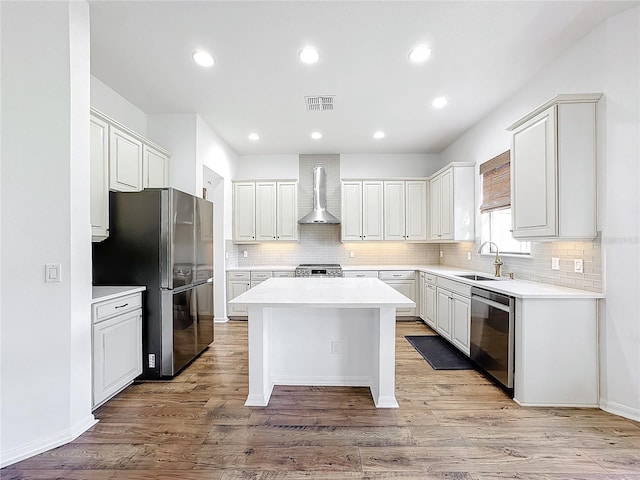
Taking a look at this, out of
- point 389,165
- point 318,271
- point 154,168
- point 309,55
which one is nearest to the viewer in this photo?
point 309,55

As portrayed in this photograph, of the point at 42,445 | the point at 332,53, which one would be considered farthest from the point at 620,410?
the point at 42,445

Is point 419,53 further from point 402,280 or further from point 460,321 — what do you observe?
point 402,280

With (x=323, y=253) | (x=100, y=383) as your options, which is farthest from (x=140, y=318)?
(x=323, y=253)

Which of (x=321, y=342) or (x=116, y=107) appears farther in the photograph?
(x=116, y=107)

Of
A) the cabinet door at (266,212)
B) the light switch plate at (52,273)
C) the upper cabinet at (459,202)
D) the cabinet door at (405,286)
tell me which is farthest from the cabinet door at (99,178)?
the upper cabinet at (459,202)

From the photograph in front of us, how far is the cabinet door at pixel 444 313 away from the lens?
155 inches

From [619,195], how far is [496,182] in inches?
63.0

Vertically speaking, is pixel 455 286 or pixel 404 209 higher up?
pixel 404 209

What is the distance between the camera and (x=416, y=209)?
549 cm

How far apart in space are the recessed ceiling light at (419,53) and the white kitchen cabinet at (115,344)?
318 centimetres

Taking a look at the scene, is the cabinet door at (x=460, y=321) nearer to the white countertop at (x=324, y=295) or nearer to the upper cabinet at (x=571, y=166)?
the white countertop at (x=324, y=295)

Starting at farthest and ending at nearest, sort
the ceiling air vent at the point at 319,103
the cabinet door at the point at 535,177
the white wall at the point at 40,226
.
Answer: the ceiling air vent at the point at 319,103 → the cabinet door at the point at 535,177 → the white wall at the point at 40,226

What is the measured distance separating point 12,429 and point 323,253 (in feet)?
14.6

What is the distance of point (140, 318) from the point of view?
2834 mm
